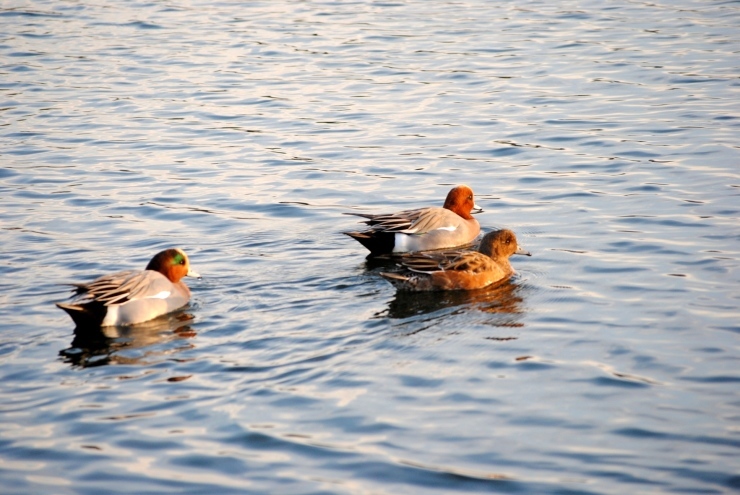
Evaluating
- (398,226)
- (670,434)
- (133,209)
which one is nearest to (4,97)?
(133,209)

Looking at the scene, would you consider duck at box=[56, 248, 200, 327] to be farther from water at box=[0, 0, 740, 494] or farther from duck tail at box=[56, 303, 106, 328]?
water at box=[0, 0, 740, 494]

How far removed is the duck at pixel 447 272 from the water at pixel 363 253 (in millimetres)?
172

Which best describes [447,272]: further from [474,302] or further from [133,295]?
[133,295]

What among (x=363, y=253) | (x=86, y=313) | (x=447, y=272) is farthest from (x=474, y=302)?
(x=86, y=313)

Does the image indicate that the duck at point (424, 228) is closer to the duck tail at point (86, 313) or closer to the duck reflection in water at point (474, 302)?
the duck reflection in water at point (474, 302)

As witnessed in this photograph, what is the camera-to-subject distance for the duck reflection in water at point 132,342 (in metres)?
7.48

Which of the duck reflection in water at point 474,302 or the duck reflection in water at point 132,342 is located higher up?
the duck reflection in water at point 132,342

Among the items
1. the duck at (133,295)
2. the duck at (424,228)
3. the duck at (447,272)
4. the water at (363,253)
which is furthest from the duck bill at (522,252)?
the duck at (133,295)

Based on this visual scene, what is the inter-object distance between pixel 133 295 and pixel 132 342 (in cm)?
51

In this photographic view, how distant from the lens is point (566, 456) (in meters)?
5.92

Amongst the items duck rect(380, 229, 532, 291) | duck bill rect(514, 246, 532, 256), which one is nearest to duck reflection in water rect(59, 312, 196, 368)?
duck rect(380, 229, 532, 291)

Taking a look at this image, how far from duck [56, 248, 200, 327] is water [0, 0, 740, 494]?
0.17 m

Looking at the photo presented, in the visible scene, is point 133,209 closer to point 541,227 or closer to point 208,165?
point 208,165

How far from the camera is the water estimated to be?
6.08 metres
